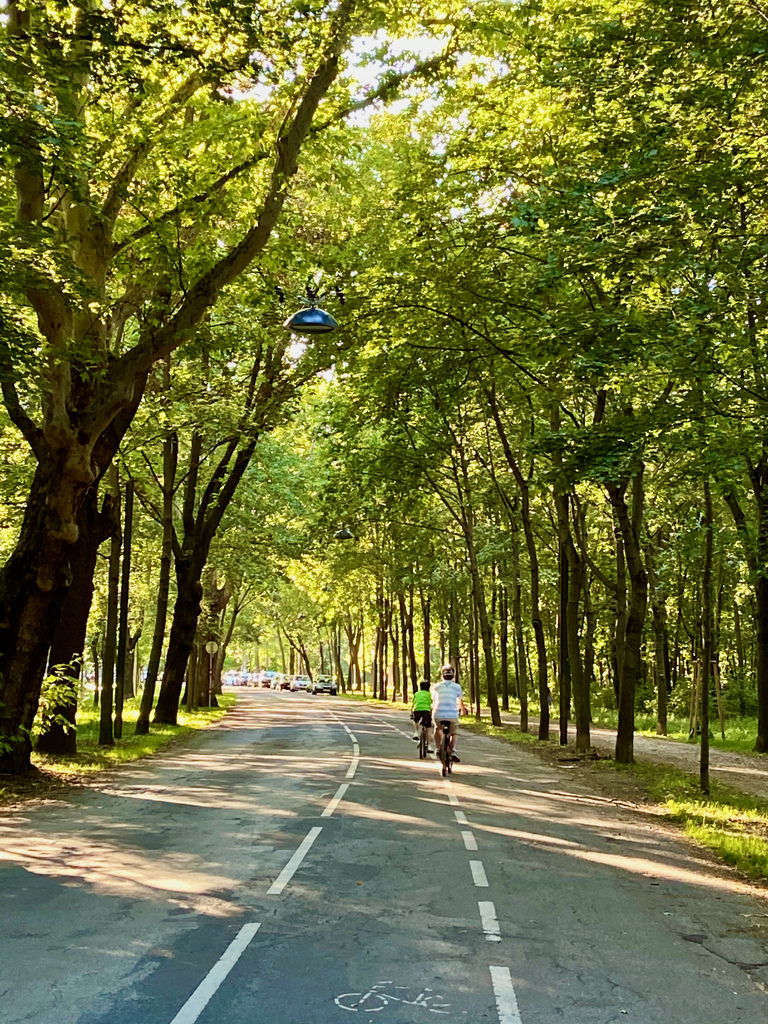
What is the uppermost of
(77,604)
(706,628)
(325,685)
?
(77,604)

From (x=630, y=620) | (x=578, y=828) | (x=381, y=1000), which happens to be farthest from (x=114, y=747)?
(x=381, y=1000)

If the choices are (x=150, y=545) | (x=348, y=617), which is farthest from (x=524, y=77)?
(x=348, y=617)

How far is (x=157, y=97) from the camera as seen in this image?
511 inches

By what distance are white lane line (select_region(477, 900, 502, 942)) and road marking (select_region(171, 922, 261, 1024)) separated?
1670 mm

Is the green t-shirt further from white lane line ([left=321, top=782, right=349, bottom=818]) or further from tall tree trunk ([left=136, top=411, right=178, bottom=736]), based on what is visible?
tall tree trunk ([left=136, top=411, right=178, bottom=736])

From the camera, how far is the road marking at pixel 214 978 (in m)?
4.88

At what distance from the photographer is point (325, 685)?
3078 inches

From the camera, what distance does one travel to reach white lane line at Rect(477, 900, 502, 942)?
255 inches

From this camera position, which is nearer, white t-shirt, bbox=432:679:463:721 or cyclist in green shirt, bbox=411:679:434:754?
white t-shirt, bbox=432:679:463:721

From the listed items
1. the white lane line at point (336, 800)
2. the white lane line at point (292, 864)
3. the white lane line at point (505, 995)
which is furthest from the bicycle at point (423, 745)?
the white lane line at point (505, 995)

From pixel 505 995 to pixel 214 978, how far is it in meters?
1.74

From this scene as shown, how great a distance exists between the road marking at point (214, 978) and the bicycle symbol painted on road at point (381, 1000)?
0.75 metres

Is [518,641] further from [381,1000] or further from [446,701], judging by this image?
[381,1000]

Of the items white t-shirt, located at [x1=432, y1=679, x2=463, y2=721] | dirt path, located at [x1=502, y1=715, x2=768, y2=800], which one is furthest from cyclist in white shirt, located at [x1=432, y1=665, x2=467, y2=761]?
dirt path, located at [x1=502, y1=715, x2=768, y2=800]
